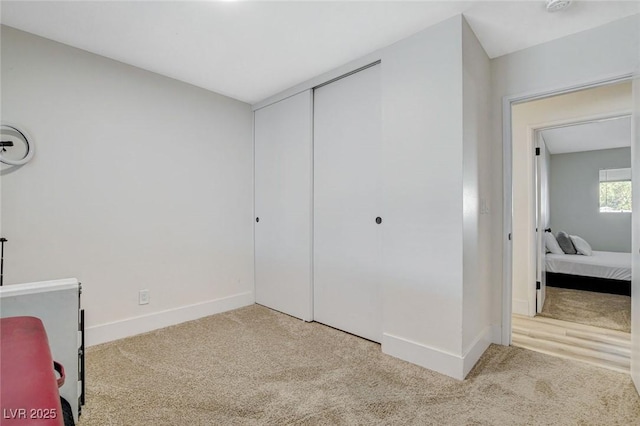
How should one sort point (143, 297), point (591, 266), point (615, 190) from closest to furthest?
point (143, 297), point (591, 266), point (615, 190)

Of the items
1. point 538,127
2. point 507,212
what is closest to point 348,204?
point 507,212

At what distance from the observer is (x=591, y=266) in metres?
4.10

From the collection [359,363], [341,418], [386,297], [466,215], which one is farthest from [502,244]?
[341,418]

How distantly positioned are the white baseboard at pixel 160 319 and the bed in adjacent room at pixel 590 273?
4.26 m

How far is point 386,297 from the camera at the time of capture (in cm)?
232

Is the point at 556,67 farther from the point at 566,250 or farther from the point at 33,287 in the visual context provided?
the point at 566,250

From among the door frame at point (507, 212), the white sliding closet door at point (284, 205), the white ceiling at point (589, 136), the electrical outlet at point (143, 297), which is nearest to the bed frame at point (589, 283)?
the white ceiling at point (589, 136)

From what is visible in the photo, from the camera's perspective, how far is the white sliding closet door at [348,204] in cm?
251

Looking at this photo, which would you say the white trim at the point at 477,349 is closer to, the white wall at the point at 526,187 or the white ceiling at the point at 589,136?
the white wall at the point at 526,187

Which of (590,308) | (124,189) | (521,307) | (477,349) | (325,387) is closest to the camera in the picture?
(325,387)

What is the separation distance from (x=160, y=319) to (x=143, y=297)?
0.26 meters

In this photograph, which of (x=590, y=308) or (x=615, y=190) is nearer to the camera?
(x=590, y=308)

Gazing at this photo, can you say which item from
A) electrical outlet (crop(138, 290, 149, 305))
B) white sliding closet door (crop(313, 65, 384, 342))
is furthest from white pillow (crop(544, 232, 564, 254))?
electrical outlet (crop(138, 290, 149, 305))

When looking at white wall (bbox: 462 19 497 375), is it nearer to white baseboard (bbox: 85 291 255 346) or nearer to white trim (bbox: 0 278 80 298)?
white trim (bbox: 0 278 80 298)
